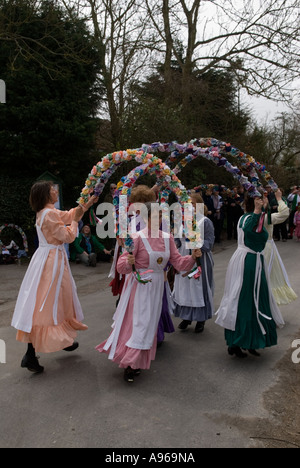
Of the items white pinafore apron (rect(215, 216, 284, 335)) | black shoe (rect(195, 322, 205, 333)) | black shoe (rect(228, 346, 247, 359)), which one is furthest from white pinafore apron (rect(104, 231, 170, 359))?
black shoe (rect(195, 322, 205, 333))

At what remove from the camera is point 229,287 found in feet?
16.0

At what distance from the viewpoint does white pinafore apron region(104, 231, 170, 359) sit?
4.04 meters

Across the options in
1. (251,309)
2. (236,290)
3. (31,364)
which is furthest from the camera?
(236,290)

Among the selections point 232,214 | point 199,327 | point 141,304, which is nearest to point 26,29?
point 232,214

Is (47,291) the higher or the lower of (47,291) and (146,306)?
the higher

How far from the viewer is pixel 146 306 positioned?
4125 mm

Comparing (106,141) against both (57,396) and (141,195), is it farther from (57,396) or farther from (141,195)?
(57,396)

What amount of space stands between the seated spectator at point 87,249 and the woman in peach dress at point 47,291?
20.1ft

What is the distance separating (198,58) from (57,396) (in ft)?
56.5

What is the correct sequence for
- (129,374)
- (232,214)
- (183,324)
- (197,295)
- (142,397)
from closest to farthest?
(142,397) → (129,374) → (197,295) → (183,324) → (232,214)

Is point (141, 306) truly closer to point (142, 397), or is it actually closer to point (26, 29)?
point (142, 397)

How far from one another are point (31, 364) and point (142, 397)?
1292mm

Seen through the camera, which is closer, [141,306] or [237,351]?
[141,306]
